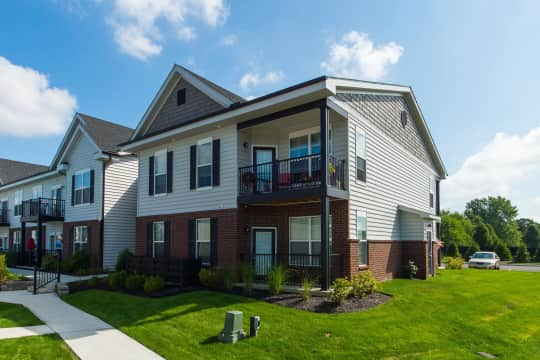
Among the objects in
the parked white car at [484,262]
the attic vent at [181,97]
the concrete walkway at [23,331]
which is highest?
the attic vent at [181,97]

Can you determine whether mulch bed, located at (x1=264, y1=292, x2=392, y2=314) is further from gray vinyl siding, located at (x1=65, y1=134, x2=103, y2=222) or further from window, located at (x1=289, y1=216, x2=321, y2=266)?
gray vinyl siding, located at (x1=65, y1=134, x2=103, y2=222)

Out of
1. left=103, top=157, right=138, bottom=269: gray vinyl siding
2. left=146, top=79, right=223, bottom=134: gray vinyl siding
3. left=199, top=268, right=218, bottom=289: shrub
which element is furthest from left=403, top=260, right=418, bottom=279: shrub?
left=103, top=157, right=138, bottom=269: gray vinyl siding

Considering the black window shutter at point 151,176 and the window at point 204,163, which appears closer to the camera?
the window at point 204,163

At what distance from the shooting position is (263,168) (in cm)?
1538

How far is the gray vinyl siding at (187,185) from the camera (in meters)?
15.2

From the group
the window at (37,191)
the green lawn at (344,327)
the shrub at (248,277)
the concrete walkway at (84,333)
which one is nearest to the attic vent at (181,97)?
the shrub at (248,277)

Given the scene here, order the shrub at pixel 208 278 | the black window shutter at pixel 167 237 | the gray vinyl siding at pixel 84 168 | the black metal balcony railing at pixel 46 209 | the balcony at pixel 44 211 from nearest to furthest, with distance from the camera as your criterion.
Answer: the shrub at pixel 208 278
the black window shutter at pixel 167 237
the gray vinyl siding at pixel 84 168
the balcony at pixel 44 211
the black metal balcony railing at pixel 46 209

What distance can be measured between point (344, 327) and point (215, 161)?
28.7ft

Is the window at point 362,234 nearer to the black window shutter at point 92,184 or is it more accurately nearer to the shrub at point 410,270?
the shrub at point 410,270

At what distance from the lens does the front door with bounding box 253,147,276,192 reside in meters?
15.0

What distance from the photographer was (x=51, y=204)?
81.9ft

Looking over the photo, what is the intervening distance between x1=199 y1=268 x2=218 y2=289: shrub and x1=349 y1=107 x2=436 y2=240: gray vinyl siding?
4.91 m

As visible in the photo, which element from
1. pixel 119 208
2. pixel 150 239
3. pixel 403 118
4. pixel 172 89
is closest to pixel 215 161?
pixel 172 89

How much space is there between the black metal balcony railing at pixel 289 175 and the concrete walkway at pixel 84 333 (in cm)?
667
